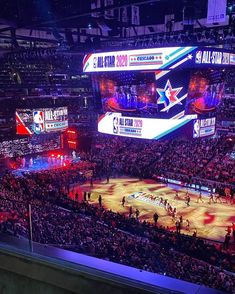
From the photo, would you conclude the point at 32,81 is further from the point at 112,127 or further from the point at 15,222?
the point at 15,222

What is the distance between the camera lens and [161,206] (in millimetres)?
23219

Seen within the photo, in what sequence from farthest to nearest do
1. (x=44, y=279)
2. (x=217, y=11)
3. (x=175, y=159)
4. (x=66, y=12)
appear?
1. (x=175, y=159)
2. (x=66, y=12)
3. (x=217, y=11)
4. (x=44, y=279)

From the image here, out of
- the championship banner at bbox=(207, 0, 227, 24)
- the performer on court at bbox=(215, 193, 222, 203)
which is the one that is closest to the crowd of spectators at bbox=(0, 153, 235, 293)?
the championship banner at bbox=(207, 0, 227, 24)

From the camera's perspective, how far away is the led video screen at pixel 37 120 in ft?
108

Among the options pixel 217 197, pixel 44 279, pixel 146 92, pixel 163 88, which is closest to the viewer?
pixel 44 279

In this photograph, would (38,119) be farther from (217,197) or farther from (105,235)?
(105,235)

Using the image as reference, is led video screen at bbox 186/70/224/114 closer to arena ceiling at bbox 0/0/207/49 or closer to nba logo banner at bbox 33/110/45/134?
arena ceiling at bbox 0/0/207/49

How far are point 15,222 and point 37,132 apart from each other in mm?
28331

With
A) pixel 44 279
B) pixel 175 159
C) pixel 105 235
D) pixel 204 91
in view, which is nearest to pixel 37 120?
pixel 175 159

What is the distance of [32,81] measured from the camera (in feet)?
127

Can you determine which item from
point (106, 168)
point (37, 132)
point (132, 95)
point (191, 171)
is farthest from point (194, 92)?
point (37, 132)

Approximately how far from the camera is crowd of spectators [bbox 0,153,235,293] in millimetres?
4801

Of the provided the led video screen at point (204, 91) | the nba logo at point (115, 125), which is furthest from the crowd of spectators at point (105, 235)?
the led video screen at point (204, 91)

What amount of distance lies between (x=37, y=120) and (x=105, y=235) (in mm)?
26461
